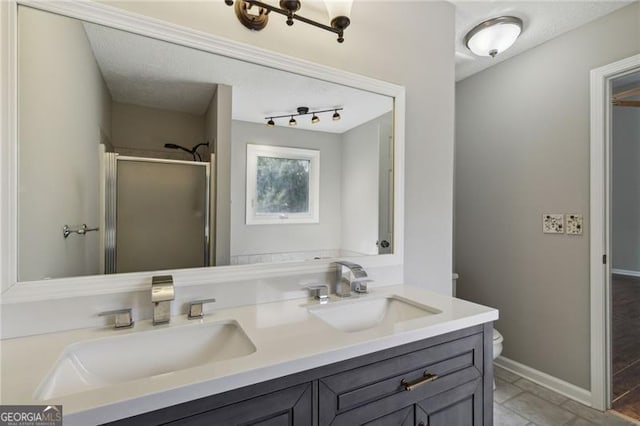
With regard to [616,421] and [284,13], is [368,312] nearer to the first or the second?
[284,13]

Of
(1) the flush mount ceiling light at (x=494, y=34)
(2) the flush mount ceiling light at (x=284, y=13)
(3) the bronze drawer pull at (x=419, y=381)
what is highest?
(1) the flush mount ceiling light at (x=494, y=34)

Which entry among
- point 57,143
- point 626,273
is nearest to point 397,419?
point 57,143

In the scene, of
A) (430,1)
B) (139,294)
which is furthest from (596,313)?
(139,294)

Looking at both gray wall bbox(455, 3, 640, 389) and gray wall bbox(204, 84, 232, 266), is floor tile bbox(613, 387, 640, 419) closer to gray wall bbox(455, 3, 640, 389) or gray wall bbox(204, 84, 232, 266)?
gray wall bbox(455, 3, 640, 389)

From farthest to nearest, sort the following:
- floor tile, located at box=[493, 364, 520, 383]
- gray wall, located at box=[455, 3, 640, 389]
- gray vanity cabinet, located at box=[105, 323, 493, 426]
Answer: floor tile, located at box=[493, 364, 520, 383]
gray wall, located at box=[455, 3, 640, 389]
gray vanity cabinet, located at box=[105, 323, 493, 426]

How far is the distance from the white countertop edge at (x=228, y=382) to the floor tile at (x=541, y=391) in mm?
1734

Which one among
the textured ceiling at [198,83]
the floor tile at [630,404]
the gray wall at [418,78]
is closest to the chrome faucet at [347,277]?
the gray wall at [418,78]

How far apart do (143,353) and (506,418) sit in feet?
6.67

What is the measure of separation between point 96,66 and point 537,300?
2.87m

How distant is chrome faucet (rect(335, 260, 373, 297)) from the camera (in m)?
1.32

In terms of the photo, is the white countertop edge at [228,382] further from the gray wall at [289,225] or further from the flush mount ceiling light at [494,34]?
the flush mount ceiling light at [494,34]

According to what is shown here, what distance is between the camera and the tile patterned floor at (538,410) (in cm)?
174

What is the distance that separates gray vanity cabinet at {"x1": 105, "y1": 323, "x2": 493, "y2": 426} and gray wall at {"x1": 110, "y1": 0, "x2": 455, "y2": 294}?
0.61 meters

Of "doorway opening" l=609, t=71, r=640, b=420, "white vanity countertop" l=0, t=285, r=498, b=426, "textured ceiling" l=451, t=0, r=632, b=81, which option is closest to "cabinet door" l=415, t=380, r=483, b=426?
"white vanity countertop" l=0, t=285, r=498, b=426
